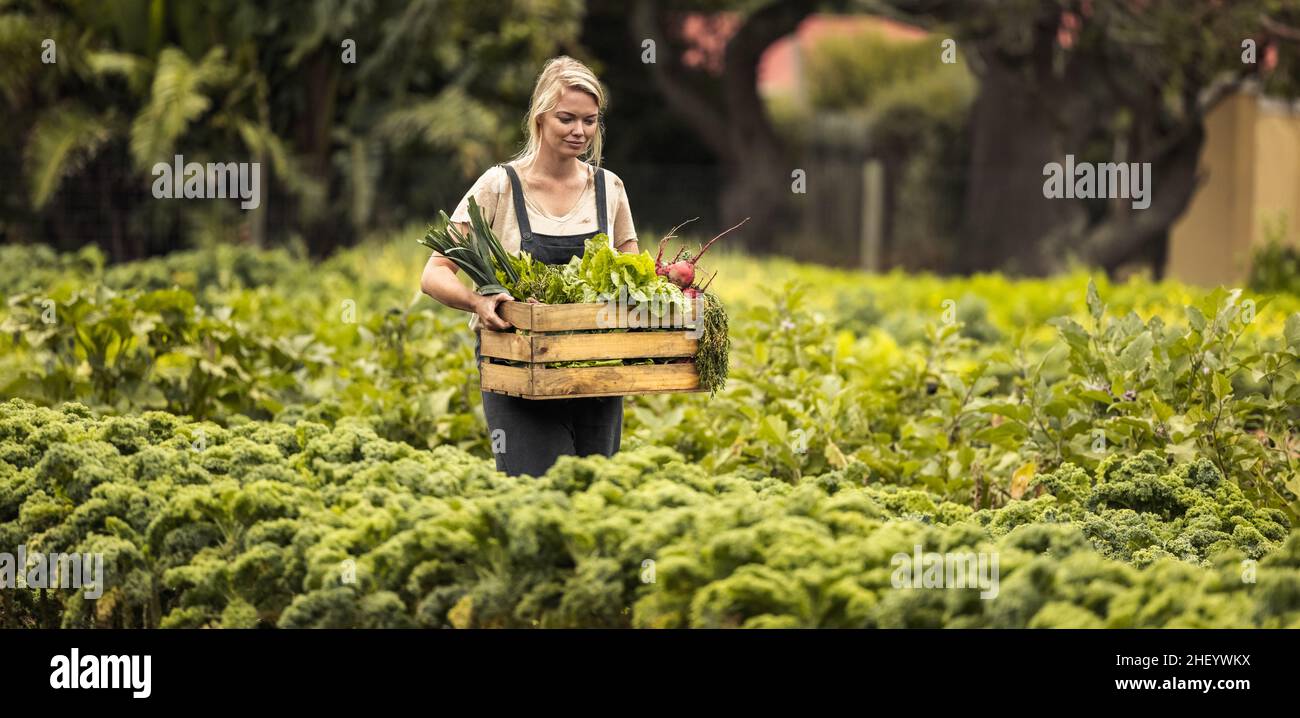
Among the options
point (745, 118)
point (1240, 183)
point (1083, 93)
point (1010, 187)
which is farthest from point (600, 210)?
point (1240, 183)

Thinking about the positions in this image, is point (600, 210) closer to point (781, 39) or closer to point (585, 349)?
point (585, 349)

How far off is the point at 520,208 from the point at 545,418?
0.62 metres

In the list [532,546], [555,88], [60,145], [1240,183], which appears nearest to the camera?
[532,546]

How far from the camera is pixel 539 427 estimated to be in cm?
463

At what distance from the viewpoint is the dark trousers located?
4.62 m

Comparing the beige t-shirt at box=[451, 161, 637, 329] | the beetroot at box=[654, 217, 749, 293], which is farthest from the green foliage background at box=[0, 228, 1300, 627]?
the beige t-shirt at box=[451, 161, 637, 329]

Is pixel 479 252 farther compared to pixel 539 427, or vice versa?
pixel 539 427

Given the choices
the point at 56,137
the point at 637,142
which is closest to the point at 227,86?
the point at 56,137

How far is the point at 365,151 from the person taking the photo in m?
17.4

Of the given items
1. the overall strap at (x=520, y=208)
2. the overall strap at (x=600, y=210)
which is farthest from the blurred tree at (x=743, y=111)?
the overall strap at (x=520, y=208)

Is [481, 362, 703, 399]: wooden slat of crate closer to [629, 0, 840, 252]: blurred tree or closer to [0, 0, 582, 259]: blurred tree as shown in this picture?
[0, 0, 582, 259]: blurred tree

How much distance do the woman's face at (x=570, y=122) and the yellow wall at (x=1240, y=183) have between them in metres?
16.3

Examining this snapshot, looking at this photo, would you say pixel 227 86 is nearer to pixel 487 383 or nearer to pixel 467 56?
pixel 467 56

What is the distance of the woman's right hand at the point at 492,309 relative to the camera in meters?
4.37
